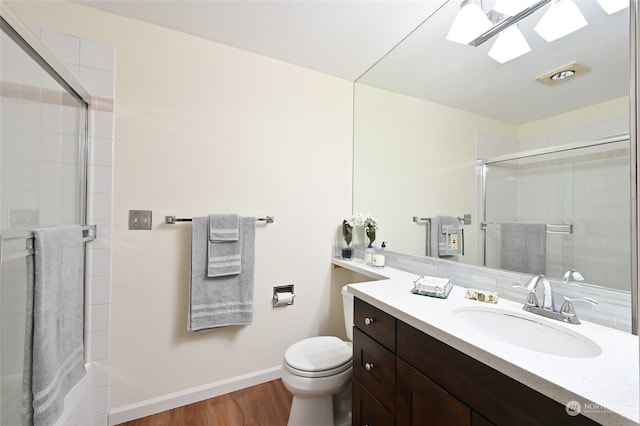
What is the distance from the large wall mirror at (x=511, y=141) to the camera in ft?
2.87

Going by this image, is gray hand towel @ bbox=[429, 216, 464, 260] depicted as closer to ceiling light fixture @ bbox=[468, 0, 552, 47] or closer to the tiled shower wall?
the tiled shower wall

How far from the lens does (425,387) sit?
833 mm

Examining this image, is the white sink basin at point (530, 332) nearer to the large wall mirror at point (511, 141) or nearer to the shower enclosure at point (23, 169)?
the large wall mirror at point (511, 141)

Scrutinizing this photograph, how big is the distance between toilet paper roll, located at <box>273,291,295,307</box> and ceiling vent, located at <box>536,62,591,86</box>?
1769mm

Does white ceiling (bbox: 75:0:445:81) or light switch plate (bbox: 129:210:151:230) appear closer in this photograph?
white ceiling (bbox: 75:0:445:81)

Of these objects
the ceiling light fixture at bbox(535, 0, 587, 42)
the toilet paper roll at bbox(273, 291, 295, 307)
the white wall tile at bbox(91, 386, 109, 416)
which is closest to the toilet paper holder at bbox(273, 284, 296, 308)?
the toilet paper roll at bbox(273, 291, 295, 307)

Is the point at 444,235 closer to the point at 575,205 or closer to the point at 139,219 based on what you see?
the point at 575,205

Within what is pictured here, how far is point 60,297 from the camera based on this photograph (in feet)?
3.39

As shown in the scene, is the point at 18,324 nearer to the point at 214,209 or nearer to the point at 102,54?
the point at 214,209

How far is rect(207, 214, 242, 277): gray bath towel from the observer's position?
1.58m

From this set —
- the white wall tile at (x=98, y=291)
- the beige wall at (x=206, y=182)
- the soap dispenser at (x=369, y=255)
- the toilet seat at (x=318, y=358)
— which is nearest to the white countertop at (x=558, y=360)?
the toilet seat at (x=318, y=358)

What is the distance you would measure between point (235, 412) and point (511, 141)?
6.73ft

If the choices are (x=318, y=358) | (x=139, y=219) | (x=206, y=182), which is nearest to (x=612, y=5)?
(x=318, y=358)

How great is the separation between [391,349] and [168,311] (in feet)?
4.32
